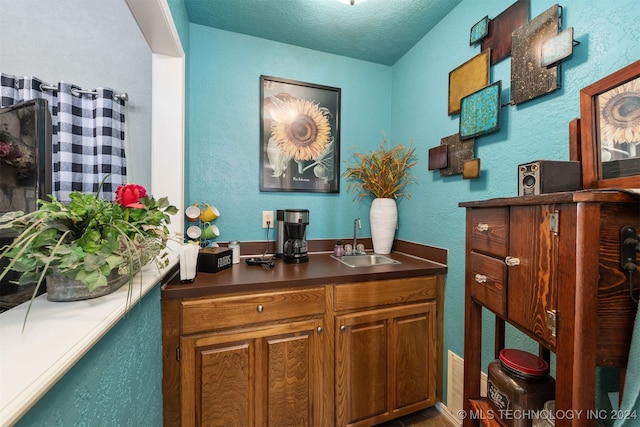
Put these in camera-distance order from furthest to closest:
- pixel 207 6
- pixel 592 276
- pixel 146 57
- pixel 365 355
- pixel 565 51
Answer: pixel 146 57 < pixel 207 6 < pixel 365 355 < pixel 565 51 < pixel 592 276

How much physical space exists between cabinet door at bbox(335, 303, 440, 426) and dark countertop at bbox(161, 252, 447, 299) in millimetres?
209

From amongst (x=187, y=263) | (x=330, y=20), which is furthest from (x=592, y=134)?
(x=187, y=263)

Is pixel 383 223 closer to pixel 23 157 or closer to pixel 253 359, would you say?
pixel 253 359

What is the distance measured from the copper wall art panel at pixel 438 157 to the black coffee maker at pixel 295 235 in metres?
0.86

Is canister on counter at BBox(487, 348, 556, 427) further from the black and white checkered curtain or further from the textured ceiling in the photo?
the black and white checkered curtain

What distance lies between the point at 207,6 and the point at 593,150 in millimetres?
1990

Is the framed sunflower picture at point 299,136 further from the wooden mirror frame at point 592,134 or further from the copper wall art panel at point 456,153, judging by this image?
the wooden mirror frame at point 592,134

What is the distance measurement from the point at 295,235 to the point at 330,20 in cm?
139

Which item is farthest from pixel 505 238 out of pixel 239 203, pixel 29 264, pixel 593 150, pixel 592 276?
pixel 239 203

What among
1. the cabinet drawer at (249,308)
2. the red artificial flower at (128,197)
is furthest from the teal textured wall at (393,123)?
the red artificial flower at (128,197)

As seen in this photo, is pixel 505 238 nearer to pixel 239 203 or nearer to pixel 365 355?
pixel 365 355

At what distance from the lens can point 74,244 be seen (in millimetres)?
617

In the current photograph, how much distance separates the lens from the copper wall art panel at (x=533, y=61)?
38.5 inches

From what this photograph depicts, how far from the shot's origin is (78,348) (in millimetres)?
453
